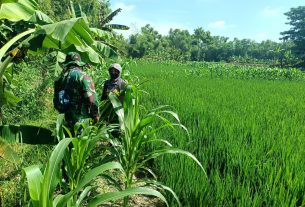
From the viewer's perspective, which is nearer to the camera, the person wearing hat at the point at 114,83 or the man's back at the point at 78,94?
the man's back at the point at 78,94

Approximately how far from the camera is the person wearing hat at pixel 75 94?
3.30 m

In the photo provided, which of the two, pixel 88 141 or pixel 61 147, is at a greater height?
pixel 61 147

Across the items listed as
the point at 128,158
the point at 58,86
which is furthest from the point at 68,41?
the point at 128,158

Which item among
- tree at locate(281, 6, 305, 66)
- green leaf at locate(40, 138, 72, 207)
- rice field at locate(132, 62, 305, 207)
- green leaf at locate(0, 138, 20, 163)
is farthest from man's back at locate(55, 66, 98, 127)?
tree at locate(281, 6, 305, 66)

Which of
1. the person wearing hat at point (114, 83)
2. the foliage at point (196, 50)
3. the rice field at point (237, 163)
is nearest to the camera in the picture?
the rice field at point (237, 163)

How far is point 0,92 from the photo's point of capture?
2.35 m

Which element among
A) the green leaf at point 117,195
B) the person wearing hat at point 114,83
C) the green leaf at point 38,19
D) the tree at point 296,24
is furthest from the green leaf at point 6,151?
the tree at point 296,24

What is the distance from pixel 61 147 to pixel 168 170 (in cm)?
179

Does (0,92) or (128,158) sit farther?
(128,158)

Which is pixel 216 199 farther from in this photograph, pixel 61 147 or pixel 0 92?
pixel 0 92

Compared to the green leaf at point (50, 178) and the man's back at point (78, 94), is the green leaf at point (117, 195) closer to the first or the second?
the green leaf at point (50, 178)

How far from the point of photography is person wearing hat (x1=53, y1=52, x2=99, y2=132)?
10.8 feet

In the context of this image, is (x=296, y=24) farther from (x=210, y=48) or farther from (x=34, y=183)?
(x=34, y=183)

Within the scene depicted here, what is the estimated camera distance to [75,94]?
3338 millimetres
